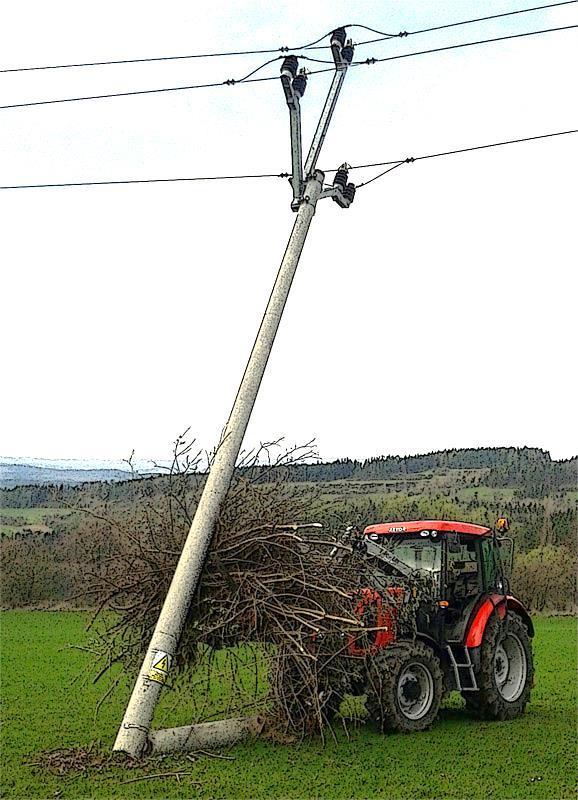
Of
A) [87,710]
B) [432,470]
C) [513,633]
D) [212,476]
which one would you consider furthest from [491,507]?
[212,476]

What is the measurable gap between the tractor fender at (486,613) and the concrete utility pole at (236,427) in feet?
11.7

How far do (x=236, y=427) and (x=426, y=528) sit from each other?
3.08 meters

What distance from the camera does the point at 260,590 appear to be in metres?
9.06

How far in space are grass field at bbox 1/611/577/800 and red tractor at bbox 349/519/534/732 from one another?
1.02ft

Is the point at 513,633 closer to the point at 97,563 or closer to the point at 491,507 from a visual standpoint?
the point at 97,563

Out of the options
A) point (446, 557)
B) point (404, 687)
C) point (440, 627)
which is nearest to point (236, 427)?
point (404, 687)

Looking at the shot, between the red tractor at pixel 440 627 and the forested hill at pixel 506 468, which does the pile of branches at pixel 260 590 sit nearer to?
the red tractor at pixel 440 627

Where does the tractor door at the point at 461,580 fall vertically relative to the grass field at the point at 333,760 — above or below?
above

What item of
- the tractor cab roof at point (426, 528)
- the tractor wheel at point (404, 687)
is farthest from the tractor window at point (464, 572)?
the tractor wheel at point (404, 687)

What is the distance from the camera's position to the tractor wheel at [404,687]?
9758 mm

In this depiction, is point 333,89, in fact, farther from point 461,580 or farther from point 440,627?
point 440,627

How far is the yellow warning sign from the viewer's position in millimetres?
8547

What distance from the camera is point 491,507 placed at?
2641 cm

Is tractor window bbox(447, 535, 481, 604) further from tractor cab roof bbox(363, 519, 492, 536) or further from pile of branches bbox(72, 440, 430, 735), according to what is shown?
pile of branches bbox(72, 440, 430, 735)
